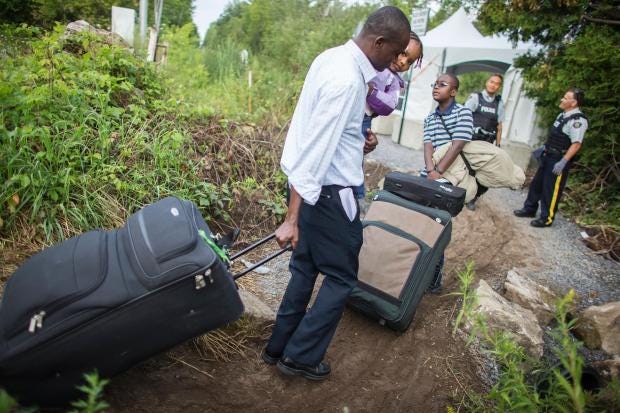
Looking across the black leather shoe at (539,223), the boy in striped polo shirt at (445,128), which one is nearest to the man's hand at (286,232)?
the boy in striped polo shirt at (445,128)

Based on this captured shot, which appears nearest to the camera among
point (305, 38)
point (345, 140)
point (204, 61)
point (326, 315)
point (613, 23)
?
point (345, 140)

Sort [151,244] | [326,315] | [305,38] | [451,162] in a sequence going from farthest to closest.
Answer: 1. [305,38]
2. [451,162]
3. [326,315]
4. [151,244]

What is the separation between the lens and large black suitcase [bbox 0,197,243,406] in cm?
158

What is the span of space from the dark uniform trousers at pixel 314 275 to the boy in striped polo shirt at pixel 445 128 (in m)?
1.40

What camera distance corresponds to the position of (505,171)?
3.39 m

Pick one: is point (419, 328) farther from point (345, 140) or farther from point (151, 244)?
point (151, 244)

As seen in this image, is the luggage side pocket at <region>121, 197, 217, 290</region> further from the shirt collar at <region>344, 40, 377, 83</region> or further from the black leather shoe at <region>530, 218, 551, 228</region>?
the black leather shoe at <region>530, 218, 551, 228</region>

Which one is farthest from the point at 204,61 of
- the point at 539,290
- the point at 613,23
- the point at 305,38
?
the point at 539,290

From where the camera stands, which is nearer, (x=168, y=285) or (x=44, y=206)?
(x=168, y=285)

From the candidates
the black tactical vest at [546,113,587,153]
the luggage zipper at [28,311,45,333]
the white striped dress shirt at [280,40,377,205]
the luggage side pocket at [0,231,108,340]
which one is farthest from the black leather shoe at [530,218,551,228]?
the luggage zipper at [28,311,45,333]

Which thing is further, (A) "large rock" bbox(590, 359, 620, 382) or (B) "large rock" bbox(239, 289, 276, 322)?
(B) "large rock" bbox(239, 289, 276, 322)

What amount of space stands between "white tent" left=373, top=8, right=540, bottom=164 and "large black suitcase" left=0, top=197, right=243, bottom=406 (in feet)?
27.5

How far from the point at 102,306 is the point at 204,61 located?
421 inches

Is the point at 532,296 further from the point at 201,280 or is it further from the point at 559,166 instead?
the point at 201,280
